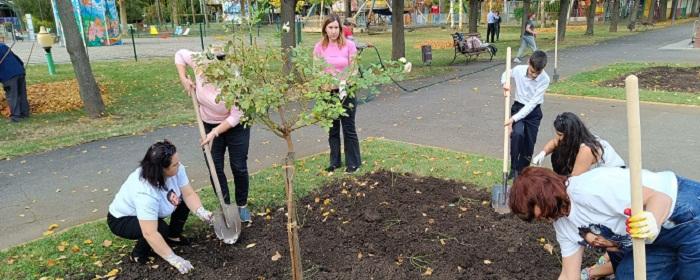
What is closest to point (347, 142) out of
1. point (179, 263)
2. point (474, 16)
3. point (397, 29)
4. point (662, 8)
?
point (179, 263)

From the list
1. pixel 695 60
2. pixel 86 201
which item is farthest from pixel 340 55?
pixel 695 60

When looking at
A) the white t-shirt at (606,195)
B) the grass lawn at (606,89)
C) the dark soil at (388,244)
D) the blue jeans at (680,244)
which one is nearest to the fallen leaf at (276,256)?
the dark soil at (388,244)

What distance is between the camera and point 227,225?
3678mm

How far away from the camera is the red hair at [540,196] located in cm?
209

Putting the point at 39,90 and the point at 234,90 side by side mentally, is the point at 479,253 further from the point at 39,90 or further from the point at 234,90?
the point at 39,90

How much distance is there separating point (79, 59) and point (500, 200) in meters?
7.42

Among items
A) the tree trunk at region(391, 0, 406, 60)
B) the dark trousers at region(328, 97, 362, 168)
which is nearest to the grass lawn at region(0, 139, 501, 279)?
the dark trousers at region(328, 97, 362, 168)

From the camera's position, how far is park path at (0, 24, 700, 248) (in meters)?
4.70

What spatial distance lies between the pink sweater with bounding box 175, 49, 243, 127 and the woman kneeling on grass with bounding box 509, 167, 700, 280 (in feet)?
7.03

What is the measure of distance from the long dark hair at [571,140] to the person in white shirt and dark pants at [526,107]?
857 mm

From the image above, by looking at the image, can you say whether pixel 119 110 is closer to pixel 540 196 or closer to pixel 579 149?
pixel 579 149

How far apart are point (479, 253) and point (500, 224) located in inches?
19.4

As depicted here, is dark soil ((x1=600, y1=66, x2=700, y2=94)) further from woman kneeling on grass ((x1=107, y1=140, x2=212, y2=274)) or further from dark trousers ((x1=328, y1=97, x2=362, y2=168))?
woman kneeling on grass ((x1=107, y1=140, x2=212, y2=274))

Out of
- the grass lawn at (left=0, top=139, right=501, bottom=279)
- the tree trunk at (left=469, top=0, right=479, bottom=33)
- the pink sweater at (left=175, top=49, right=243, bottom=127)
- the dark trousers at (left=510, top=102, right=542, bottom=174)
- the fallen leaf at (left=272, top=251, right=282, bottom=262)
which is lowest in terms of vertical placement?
the fallen leaf at (left=272, top=251, right=282, bottom=262)
